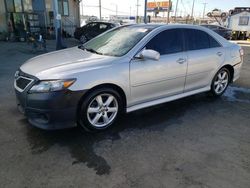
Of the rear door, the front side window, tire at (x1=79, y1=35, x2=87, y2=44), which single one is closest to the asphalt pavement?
the rear door

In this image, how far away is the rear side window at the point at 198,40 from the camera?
4242 millimetres

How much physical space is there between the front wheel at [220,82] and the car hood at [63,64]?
8.49 feet

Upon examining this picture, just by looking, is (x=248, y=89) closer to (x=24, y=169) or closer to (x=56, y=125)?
(x=56, y=125)

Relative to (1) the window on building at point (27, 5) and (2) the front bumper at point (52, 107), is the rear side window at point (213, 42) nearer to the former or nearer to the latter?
(2) the front bumper at point (52, 107)

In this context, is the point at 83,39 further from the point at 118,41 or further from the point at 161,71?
the point at 161,71

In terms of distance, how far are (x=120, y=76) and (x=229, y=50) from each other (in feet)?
9.29

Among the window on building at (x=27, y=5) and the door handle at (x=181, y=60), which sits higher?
the window on building at (x=27, y=5)

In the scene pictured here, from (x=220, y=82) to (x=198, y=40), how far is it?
1200 mm

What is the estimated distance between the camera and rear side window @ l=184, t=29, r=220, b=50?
424 centimetres

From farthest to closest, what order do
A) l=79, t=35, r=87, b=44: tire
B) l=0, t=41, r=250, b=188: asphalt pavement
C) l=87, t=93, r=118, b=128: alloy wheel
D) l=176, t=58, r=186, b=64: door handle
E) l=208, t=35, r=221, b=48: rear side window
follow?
l=79, t=35, r=87, b=44: tire → l=208, t=35, r=221, b=48: rear side window → l=176, t=58, r=186, b=64: door handle → l=87, t=93, r=118, b=128: alloy wheel → l=0, t=41, r=250, b=188: asphalt pavement

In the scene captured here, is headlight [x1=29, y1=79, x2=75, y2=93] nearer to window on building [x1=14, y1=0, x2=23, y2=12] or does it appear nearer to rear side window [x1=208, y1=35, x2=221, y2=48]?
rear side window [x1=208, y1=35, x2=221, y2=48]

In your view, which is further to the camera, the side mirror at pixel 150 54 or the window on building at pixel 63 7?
the window on building at pixel 63 7

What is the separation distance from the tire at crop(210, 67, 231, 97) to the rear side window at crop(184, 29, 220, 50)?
63 centimetres

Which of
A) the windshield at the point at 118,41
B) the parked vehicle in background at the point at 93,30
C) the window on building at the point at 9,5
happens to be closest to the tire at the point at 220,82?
the windshield at the point at 118,41
